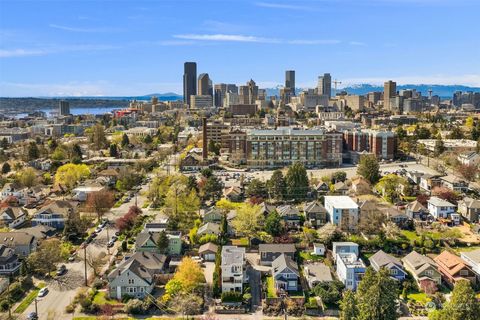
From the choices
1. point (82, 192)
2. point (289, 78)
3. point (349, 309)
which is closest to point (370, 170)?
point (82, 192)

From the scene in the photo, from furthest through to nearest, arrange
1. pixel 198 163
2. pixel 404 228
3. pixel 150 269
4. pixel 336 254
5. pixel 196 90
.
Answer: pixel 196 90
pixel 198 163
pixel 404 228
pixel 336 254
pixel 150 269

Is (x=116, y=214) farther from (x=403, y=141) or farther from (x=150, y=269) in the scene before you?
(x=403, y=141)

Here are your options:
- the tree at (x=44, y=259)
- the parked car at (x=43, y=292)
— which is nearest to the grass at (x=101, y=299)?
the parked car at (x=43, y=292)

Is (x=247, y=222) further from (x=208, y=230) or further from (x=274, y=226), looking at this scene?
(x=208, y=230)

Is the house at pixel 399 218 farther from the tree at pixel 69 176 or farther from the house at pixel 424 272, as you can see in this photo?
the tree at pixel 69 176

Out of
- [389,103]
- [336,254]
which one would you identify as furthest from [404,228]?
[389,103]

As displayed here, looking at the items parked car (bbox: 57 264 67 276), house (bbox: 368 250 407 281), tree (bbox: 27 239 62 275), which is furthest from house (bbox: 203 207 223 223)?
house (bbox: 368 250 407 281)

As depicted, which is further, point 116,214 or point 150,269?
point 116,214

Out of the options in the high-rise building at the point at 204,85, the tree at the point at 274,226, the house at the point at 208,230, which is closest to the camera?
the house at the point at 208,230
